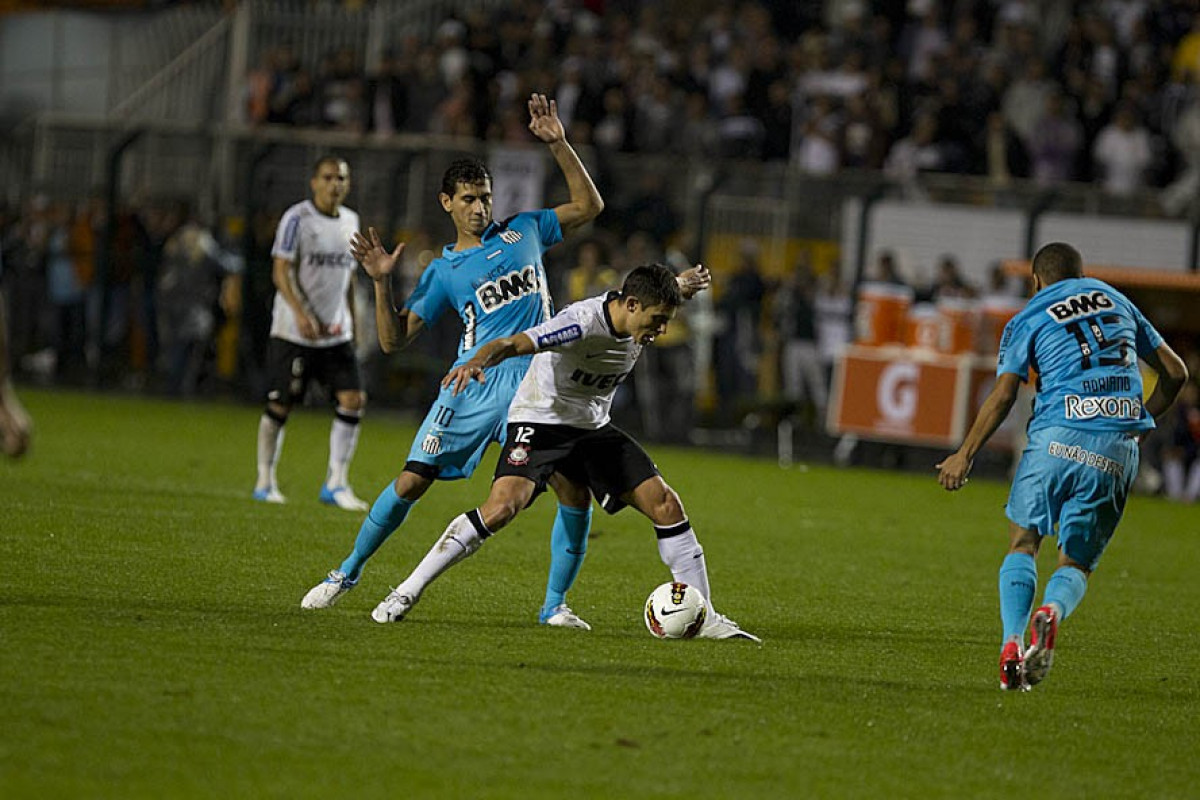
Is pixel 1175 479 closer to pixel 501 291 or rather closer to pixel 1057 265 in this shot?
pixel 1057 265

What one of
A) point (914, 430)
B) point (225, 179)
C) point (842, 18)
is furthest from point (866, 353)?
point (225, 179)

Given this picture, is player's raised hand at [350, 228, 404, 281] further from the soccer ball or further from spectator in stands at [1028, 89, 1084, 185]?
spectator in stands at [1028, 89, 1084, 185]

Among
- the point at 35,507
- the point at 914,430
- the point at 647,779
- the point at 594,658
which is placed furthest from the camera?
the point at 914,430

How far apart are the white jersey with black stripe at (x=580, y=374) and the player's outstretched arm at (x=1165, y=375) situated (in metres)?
2.23

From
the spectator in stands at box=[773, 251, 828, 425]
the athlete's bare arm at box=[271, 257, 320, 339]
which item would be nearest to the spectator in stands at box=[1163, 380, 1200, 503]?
the spectator in stands at box=[773, 251, 828, 425]

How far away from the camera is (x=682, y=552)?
8.42m

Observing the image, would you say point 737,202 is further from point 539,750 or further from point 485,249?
point 539,750

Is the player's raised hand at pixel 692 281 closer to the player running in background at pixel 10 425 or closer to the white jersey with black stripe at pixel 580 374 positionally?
the white jersey with black stripe at pixel 580 374

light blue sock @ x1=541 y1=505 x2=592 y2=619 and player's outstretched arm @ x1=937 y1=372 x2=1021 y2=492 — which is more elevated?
player's outstretched arm @ x1=937 y1=372 x2=1021 y2=492

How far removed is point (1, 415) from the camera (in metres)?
6.01

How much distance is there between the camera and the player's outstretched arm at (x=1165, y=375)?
825 cm

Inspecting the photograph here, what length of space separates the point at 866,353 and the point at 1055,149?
14.1 ft

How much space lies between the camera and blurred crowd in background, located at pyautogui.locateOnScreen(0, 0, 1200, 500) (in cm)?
2181

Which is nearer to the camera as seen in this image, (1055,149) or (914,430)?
Result: (914,430)
